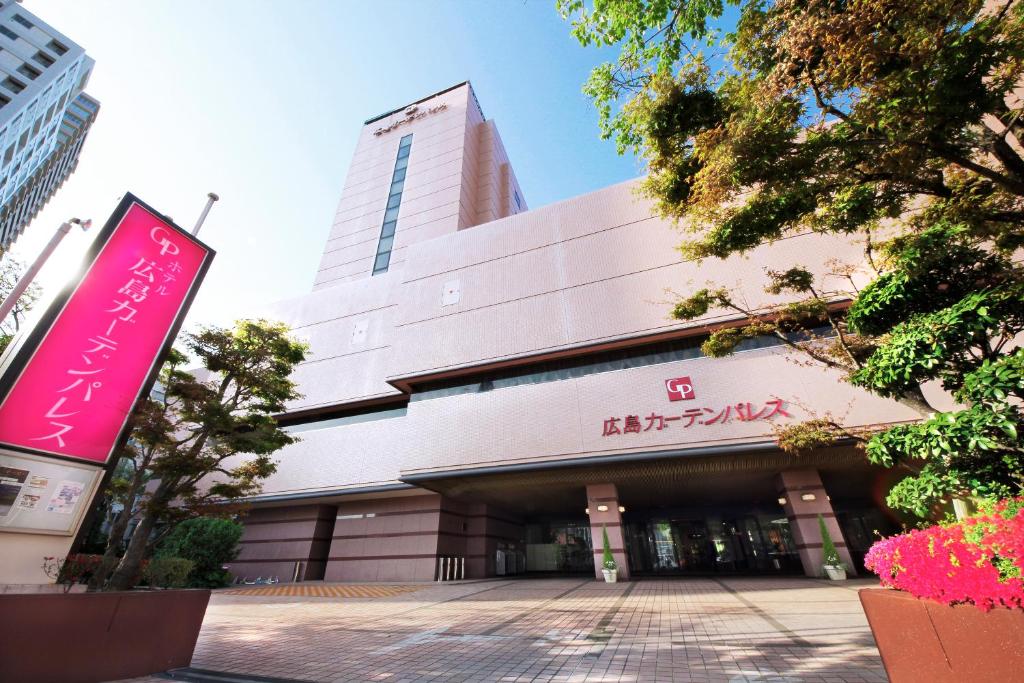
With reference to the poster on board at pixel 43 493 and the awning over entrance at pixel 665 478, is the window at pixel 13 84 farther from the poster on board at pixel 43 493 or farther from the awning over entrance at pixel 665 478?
the poster on board at pixel 43 493

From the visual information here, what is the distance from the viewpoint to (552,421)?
1228 cm

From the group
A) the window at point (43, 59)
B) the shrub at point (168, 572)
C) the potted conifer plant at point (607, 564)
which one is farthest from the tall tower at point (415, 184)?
the window at point (43, 59)

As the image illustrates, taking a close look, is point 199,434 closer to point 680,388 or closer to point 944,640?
point 944,640

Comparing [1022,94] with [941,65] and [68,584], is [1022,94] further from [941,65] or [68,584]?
[68,584]

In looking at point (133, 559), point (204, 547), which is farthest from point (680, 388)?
point (204, 547)

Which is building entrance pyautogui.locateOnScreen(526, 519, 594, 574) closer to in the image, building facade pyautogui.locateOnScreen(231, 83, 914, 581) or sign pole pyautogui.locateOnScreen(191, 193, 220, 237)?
building facade pyautogui.locateOnScreen(231, 83, 914, 581)

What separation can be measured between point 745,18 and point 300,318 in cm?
2010

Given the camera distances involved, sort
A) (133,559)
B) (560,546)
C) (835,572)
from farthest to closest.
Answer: (560,546)
(835,572)
(133,559)

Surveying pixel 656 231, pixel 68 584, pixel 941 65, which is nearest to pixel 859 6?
pixel 941 65

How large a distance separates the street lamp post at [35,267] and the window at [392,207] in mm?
16791

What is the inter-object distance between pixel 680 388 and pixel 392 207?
21568 millimetres

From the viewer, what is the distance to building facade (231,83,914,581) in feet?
36.7

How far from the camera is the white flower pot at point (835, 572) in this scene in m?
10.3

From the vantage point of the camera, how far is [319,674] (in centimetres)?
401
